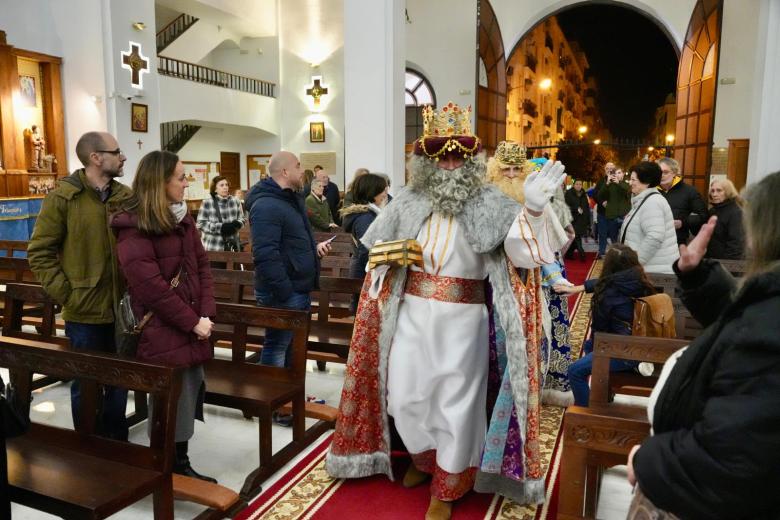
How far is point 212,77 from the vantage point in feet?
53.2

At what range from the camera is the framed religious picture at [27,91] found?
11062 millimetres

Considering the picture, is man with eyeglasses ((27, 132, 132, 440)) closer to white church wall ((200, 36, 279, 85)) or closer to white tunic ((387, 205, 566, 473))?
white tunic ((387, 205, 566, 473))

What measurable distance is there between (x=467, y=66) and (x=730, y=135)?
6145 millimetres

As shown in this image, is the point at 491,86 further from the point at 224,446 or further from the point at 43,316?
the point at 224,446

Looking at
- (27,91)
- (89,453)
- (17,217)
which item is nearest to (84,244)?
(89,453)

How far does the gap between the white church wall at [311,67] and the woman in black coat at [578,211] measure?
7.07 metres

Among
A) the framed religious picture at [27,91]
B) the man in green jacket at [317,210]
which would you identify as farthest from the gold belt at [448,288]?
the framed religious picture at [27,91]

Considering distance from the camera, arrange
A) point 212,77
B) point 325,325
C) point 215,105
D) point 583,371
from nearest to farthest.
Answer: point 583,371, point 325,325, point 215,105, point 212,77

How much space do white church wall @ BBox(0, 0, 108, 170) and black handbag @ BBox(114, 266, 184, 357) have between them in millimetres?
9549

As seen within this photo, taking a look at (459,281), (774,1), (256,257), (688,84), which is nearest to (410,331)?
(459,281)

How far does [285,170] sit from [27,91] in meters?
9.89

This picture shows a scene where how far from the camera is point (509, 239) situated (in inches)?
104

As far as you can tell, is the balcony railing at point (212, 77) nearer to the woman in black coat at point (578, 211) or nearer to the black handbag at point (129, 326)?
the woman in black coat at point (578, 211)

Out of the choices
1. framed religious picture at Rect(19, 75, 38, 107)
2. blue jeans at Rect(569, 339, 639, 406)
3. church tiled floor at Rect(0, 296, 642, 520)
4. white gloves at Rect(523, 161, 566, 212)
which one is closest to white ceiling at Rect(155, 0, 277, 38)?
framed religious picture at Rect(19, 75, 38, 107)
